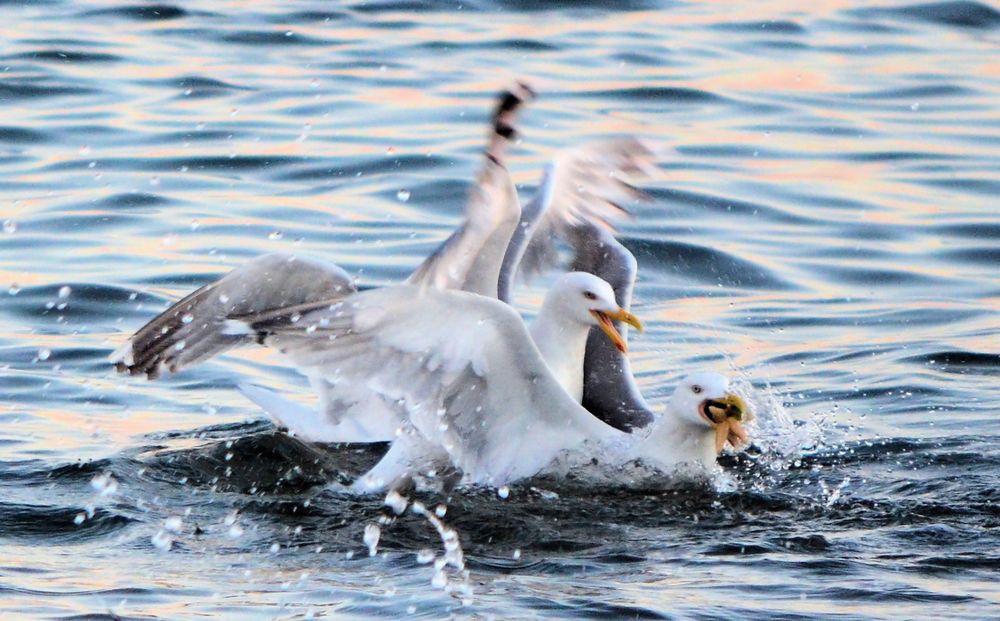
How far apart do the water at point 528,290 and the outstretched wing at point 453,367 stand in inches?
9.8

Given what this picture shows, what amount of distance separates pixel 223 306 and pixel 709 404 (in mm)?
2246

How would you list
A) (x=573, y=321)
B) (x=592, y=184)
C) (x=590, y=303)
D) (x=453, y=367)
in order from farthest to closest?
(x=592, y=184)
(x=573, y=321)
(x=590, y=303)
(x=453, y=367)

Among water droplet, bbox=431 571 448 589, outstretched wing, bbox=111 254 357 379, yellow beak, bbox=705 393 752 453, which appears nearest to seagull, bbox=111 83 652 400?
outstretched wing, bbox=111 254 357 379

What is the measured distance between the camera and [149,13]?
1728 cm

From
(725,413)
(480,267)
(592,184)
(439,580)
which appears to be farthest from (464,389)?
(592,184)

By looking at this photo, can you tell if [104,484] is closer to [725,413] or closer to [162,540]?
[162,540]

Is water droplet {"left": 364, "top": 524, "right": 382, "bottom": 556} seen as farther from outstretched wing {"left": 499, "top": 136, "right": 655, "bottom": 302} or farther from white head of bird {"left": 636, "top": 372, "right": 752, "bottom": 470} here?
outstretched wing {"left": 499, "top": 136, "right": 655, "bottom": 302}

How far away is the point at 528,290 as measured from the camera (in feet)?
36.3

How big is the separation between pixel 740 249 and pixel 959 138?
343 cm

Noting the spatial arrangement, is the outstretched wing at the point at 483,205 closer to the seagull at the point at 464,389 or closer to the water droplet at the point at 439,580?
the seagull at the point at 464,389

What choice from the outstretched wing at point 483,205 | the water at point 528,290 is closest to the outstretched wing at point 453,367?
the outstretched wing at point 483,205

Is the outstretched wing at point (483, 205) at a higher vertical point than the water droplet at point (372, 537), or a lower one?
higher

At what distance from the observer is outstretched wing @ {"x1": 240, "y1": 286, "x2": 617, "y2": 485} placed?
682 cm

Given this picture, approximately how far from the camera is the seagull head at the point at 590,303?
802cm
